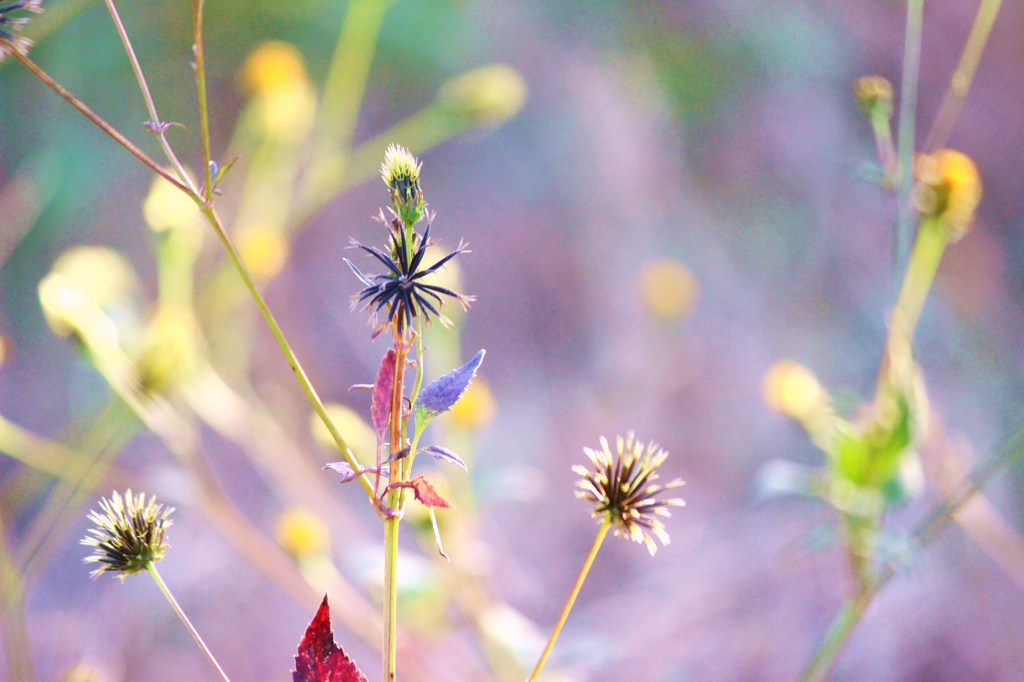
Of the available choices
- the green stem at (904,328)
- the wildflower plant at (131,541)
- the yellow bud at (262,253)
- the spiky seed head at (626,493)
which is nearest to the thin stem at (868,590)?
the green stem at (904,328)

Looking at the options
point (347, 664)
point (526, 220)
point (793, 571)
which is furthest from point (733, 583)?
point (347, 664)

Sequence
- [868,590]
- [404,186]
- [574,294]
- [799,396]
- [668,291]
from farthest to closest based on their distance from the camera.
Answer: [574,294], [668,291], [799,396], [868,590], [404,186]

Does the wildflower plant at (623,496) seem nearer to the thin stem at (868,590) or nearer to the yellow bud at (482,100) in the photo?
the thin stem at (868,590)

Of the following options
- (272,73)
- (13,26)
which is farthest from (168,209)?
(13,26)

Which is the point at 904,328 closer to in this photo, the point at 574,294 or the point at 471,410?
the point at 471,410

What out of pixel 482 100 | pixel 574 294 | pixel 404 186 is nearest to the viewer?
pixel 404 186

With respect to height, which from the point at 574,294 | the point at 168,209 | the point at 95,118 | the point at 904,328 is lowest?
the point at 95,118
